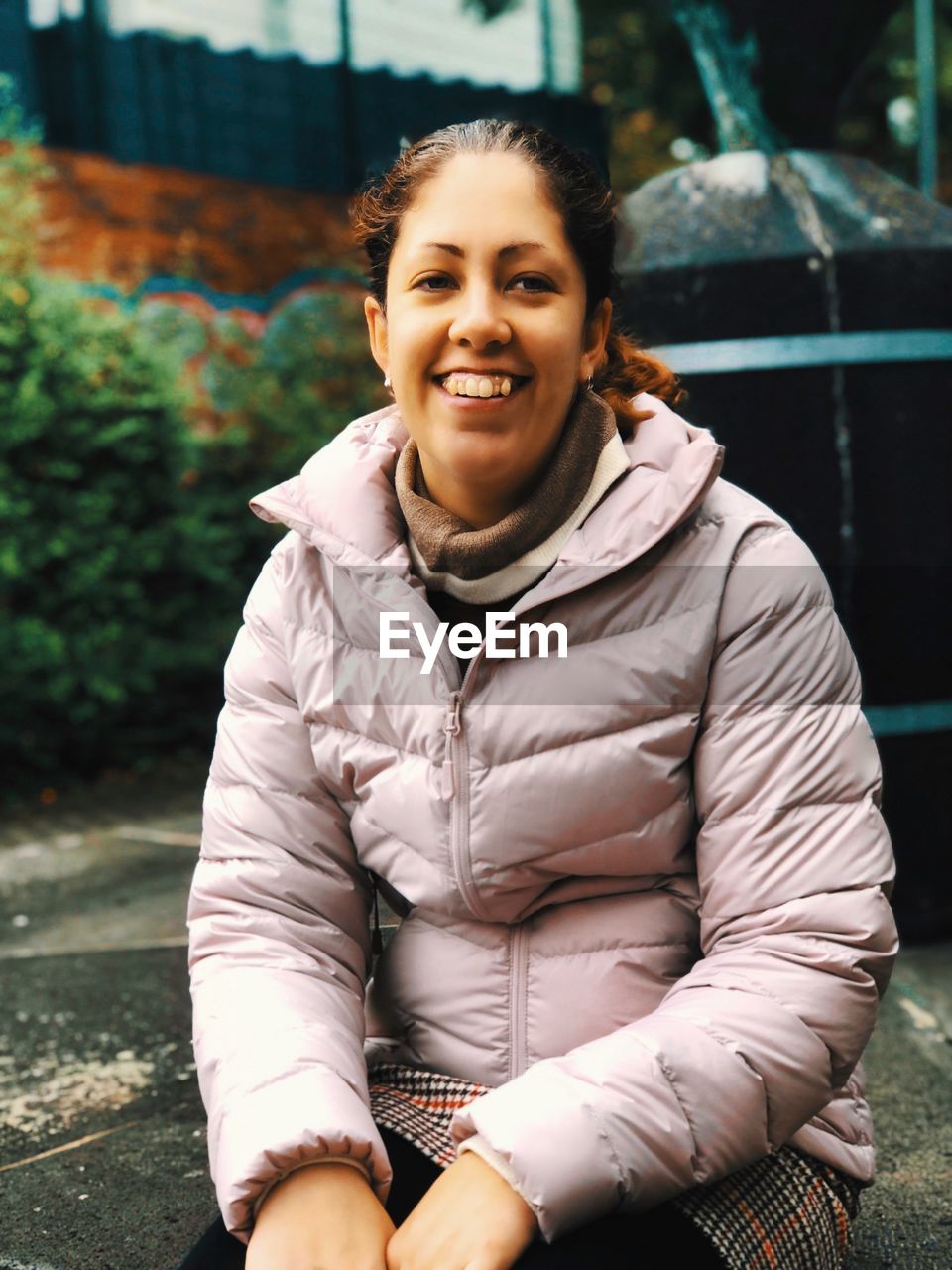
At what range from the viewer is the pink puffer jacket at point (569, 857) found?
5.07 feet

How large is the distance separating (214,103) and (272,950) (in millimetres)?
8868

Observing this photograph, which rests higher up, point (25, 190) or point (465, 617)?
point (25, 190)

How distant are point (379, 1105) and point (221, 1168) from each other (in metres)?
0.27

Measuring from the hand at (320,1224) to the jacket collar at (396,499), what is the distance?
0.70m

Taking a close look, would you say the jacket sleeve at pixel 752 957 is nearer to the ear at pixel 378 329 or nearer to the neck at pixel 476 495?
the neck at pixel 476 495

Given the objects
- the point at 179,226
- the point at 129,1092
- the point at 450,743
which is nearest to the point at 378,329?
the point at 450,743

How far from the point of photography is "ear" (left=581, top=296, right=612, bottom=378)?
1.91 m

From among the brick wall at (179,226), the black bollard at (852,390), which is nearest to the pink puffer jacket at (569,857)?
the black bollard at (852,390)

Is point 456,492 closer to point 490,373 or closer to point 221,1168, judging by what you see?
point 490,373

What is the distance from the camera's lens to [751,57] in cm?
360

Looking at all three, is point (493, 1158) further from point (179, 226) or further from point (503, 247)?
point (179, 226)

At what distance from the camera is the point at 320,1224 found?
151 cm

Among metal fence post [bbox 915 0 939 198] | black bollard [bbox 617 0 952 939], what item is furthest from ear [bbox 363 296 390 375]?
metal fence post [bbox 915 0 939 198]

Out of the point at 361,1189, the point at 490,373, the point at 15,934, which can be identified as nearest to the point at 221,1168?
the point at 361,1189
